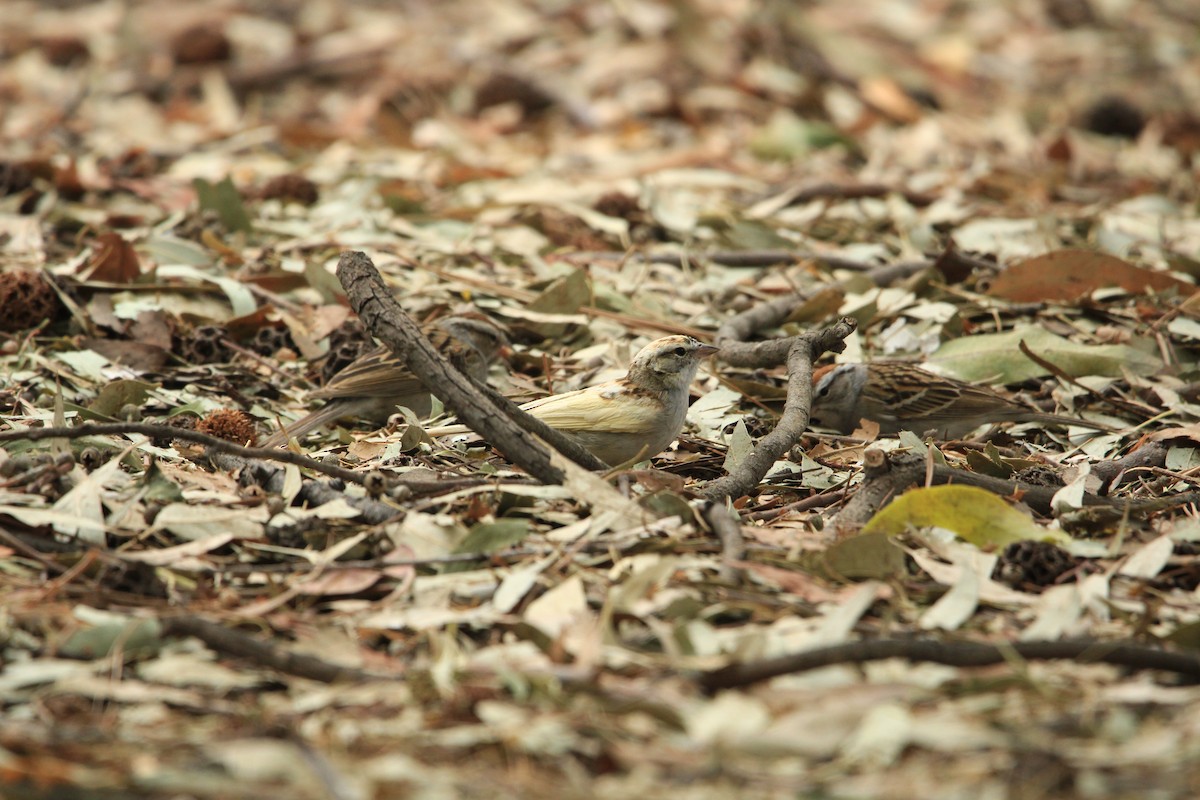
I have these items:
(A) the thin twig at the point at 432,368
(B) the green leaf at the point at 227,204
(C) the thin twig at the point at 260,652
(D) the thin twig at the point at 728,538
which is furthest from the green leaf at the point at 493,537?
(B) the green leaf at the point at 227,204

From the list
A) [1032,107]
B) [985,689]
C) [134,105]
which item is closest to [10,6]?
[134,105]

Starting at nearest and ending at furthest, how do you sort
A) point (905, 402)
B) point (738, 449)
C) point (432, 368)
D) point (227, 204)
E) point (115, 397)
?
point (432, 368), point (738, 449), point (115, 397), point (905, 402), point (227, 204)

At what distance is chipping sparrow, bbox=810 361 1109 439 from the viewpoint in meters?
5.27

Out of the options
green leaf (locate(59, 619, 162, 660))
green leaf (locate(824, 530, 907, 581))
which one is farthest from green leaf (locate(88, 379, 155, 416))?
green leaf (locate(824, 530, 907, 581))

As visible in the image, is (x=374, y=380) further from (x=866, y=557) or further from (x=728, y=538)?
(x=866, y=557)

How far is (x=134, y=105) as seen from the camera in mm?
10656

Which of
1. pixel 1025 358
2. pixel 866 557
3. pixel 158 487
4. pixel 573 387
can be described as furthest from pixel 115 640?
pixel 1025 358

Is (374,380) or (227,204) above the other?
(227,204)

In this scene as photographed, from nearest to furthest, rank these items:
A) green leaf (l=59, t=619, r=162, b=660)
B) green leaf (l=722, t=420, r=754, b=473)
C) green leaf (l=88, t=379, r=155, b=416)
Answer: green leaf (l=59, t=619, r=162, b=660) → green leaf (l=722, t=420, r=754, b=473) → green leaf (l=88, t=379, r=155, b=416)

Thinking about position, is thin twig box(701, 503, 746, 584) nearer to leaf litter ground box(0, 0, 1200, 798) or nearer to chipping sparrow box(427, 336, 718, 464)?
leaf litter ground box(0, 0, 1200, 798)

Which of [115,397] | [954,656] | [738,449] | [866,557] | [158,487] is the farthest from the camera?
[115,397]

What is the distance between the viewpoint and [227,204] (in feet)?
23.2

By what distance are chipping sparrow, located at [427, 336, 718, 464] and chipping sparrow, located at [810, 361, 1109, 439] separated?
2.49 ft

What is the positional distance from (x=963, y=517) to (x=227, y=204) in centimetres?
476
